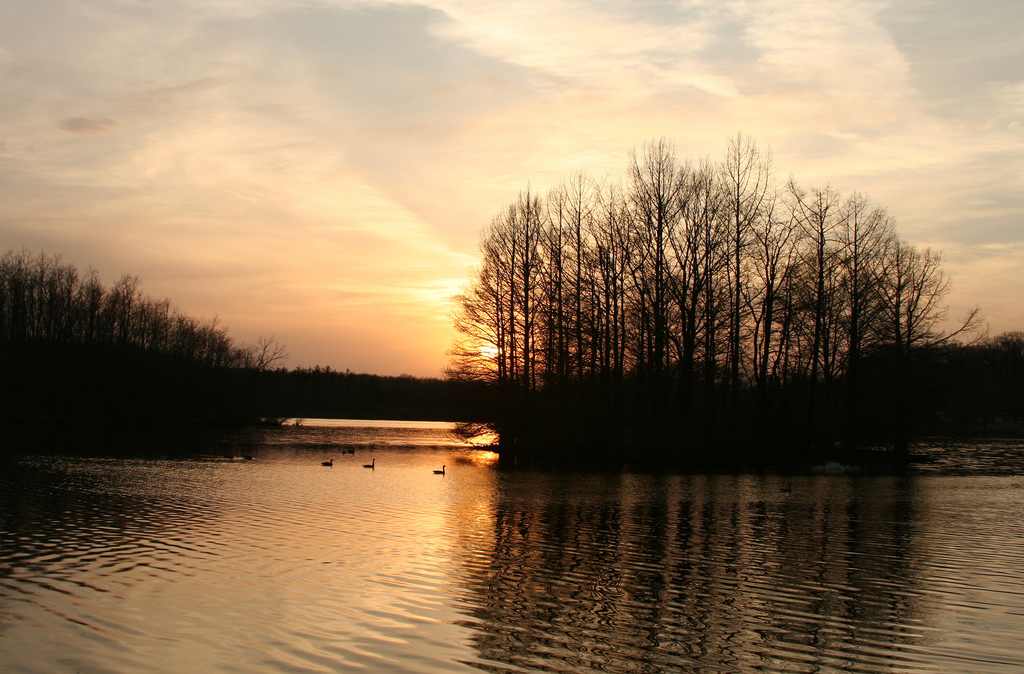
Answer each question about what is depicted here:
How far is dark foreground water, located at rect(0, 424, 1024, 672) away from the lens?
10.1m

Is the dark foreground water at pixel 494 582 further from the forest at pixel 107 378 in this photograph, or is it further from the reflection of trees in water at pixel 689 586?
the forest at pixel 107 378

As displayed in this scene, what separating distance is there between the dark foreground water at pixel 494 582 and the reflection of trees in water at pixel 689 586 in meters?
0.06

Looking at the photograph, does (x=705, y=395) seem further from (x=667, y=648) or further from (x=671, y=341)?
(x=667, y=648)

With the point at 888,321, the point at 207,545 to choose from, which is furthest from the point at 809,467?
the point at 207,545

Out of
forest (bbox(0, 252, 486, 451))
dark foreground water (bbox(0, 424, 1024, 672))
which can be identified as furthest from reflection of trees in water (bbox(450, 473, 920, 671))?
forest (bbox(0, 252, 486, 451))

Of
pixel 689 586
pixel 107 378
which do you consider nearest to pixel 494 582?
pixel 689 586

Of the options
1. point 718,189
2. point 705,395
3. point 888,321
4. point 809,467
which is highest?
point 718,189

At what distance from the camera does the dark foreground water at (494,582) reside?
1006 centimetres

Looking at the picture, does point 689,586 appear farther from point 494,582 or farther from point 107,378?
point 107,378

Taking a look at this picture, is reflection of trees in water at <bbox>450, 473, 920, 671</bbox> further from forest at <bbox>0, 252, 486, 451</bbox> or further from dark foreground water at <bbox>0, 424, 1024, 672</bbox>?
forest at <bbox>0, 252, 486, 451</bbox>

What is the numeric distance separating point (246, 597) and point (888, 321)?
52.3 metres

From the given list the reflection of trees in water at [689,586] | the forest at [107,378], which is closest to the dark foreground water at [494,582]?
the reflection of trees in water at [689,586]

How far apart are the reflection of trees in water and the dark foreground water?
0.06m

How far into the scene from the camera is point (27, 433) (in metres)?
60.9
